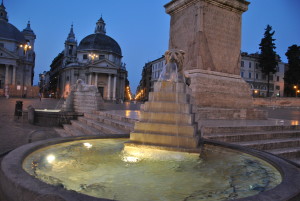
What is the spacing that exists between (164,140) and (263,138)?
313 centimetres

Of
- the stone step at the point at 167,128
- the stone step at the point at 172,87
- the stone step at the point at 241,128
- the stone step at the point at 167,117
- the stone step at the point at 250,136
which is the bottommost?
the stone step at the point at 250,136

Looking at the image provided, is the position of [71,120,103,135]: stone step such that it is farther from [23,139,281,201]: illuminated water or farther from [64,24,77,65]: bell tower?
[64,24,77,65]: bell tower

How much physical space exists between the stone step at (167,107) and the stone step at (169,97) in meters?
0.09

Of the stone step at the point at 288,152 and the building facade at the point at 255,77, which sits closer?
the stone step at the point at 288,152

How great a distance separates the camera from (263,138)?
570cm

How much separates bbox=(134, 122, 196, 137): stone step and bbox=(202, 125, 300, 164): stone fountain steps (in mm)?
1207

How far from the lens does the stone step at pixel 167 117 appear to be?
4.07 meters

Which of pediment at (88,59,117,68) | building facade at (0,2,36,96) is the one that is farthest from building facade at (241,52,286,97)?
building facade at (0,2,36,96)

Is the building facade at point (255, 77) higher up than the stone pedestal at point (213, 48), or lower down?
higher up

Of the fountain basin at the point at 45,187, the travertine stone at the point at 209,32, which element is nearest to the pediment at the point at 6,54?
the travertine stone at the point at 209,32

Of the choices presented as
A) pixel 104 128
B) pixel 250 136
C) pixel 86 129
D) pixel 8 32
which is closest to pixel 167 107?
pixel 250 136

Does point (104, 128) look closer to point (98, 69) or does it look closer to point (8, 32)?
point (98, 69)

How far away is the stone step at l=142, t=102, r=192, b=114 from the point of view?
414cm

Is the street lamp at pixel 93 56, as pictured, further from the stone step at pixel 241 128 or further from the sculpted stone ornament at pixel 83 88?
the stone step at pixel 241 128
